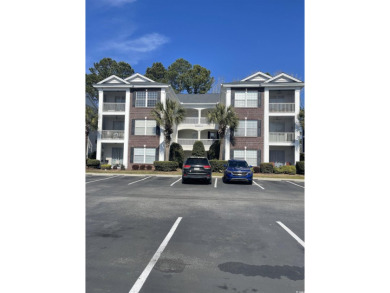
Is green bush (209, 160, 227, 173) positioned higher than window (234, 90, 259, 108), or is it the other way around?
window (234, 90, 259, 108)

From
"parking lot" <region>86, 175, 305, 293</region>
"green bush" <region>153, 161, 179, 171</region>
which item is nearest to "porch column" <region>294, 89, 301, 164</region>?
"green bush" <region>153, 161, 179, 171</region>

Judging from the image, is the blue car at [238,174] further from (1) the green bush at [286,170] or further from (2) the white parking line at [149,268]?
(2) the white parking line at [149,268]

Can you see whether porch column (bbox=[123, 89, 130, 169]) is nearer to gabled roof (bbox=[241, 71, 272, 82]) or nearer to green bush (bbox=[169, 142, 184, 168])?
green bush (bbox=[169, 142, 184, 168])

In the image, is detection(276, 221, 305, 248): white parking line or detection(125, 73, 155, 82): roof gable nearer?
detection(276, 221, 305, 248): white parking line

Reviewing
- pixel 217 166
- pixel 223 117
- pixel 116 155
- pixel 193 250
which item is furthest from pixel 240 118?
pixel 193 250

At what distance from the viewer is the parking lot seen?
3.14 metres

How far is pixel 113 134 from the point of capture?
86.0 ft

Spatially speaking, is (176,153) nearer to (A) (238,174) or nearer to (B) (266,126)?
(B) (266,126)

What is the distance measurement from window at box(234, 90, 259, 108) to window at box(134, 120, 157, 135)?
9.03 metres

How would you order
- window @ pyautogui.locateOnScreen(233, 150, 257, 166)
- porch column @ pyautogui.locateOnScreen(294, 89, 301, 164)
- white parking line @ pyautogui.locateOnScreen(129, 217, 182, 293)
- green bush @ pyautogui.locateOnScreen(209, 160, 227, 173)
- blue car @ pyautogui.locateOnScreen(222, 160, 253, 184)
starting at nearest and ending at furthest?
white parking line @ pyautogui.locateOnScreen(129, 217, 182, 293), blue car @ pyautogui.locateOnScreen(222, 160, 253, 184), green bush @ pyautogui.locateOnScreen(209, 160, 227, 173), porch column @ pyautogui.locateOnScreen(294, 89, 301, 164), window @ pyautogui.locateOnScreen(233, 150, 257, 166)

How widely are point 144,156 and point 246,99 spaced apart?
12371mm

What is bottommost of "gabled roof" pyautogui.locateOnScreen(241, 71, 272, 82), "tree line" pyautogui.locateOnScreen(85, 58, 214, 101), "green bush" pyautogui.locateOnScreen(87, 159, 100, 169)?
"green bush" pyautogui.locateOnScreen(87, 159, 100, 169)

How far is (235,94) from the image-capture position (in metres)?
25.4
